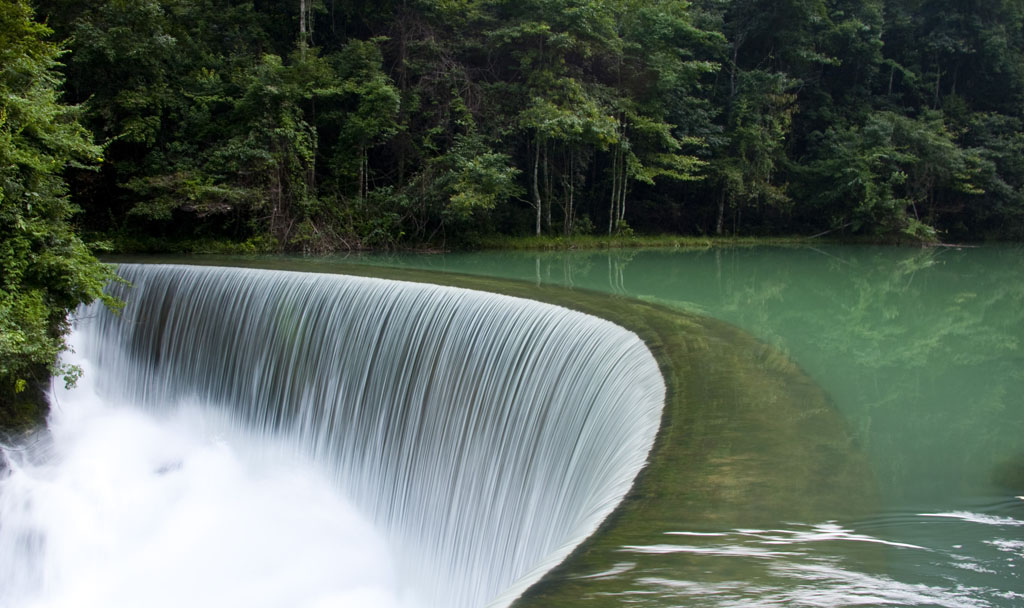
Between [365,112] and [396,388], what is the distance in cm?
1048

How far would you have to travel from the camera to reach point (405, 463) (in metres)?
6.75

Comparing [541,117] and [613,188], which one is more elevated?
[541,117]

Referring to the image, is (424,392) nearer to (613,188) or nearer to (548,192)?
(548,192)

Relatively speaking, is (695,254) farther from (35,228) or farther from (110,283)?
(35,228)

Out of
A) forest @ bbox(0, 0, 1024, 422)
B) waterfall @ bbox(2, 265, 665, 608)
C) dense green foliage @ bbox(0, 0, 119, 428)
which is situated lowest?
waterfall @ bbox(2, 265, 665, 608)

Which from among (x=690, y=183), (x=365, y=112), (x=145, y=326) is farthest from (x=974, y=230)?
(x=145, y=326)

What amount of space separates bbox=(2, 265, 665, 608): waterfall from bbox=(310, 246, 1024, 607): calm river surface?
2.26ft

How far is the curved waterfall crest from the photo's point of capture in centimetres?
489

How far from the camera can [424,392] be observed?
22.7 feet

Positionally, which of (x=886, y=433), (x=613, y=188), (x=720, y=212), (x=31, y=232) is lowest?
(x=886, y=433)

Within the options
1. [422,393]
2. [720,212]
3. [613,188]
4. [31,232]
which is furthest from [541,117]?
[31,232]

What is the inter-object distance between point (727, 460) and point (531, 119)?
1393 centimetres

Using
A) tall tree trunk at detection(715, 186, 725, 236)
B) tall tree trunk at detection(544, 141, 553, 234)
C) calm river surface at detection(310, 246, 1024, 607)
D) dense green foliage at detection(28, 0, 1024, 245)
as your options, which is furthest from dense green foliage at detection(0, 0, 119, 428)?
tall tree trunk at detection(715, 186, 725, 236)

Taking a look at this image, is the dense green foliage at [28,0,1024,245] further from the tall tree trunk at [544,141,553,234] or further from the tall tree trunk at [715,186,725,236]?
the tall tree trunk at [715,186,725,236]
